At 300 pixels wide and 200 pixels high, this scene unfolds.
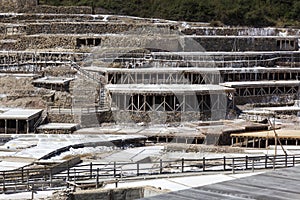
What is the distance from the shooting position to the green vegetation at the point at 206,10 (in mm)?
60531

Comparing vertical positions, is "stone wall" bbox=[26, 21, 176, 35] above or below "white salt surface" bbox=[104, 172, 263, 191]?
above

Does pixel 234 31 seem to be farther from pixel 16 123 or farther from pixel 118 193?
pixel 118 193

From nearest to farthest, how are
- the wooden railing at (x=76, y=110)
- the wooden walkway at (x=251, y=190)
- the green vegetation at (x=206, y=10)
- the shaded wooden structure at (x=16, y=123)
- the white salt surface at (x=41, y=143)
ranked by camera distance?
the wooden walkway at (x=251, y=190) < the white salt surface at (x=41, y=143) < the shaded wooden structure at (x=16, y=123) < the wooden railing at (x=76, y=110) < the green vegetation at (x=206, y=10)

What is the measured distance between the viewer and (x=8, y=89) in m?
36.8

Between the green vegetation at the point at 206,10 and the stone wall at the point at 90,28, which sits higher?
the green vegetation at the point at 206,10

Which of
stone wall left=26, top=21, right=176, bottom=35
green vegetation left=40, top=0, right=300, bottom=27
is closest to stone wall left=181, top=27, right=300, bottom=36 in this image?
stone wall left=26, top=21, right=176, bottom=35

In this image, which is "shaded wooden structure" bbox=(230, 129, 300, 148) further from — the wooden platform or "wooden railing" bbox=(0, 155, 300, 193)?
the wooden platform

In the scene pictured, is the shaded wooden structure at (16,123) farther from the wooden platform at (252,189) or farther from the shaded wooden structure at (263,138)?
the wooden platform at (252,189)

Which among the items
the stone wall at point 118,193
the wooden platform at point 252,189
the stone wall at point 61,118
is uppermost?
the wooden platform at point 252,189

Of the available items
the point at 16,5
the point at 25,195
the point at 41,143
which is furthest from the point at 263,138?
the point at 16,5

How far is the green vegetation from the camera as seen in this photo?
199ft

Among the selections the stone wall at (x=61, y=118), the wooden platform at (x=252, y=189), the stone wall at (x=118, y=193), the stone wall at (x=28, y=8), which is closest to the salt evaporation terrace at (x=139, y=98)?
the stone wall at (x=61, y=118)

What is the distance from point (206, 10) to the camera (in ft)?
204

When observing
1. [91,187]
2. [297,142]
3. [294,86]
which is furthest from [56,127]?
[294,86]
